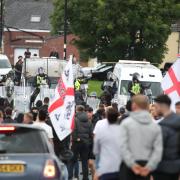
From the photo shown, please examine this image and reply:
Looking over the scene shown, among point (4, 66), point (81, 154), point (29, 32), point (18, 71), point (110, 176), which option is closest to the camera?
point (110, 176)

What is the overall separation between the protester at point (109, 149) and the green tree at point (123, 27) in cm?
4146

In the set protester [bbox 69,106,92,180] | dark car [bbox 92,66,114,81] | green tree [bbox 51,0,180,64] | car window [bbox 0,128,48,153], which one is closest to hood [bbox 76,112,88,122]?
protester [bbox 69,106,92,180]

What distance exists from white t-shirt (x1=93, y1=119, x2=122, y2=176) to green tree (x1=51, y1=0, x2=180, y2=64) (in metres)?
41.6

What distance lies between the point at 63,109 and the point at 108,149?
5.41 meters

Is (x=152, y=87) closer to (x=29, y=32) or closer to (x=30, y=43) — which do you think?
(x=29, y=32)

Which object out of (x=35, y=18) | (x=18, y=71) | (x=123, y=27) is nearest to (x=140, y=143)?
(x=18, y=71)

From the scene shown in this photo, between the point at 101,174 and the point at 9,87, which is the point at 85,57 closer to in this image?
the point at 9,87

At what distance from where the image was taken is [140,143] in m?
11.6

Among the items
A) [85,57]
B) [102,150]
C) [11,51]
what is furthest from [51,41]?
[102,150]

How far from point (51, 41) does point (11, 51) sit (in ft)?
15.2

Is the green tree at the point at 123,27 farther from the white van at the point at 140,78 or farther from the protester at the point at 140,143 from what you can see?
the protester at the point at 140,143

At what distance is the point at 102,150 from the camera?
1336 cm

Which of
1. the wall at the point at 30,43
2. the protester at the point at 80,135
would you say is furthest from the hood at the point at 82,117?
the wall at the point at 30,43

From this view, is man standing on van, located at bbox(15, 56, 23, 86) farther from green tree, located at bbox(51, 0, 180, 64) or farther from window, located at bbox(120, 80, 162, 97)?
green tree, located at bbox(51, 0, 180, 64)
